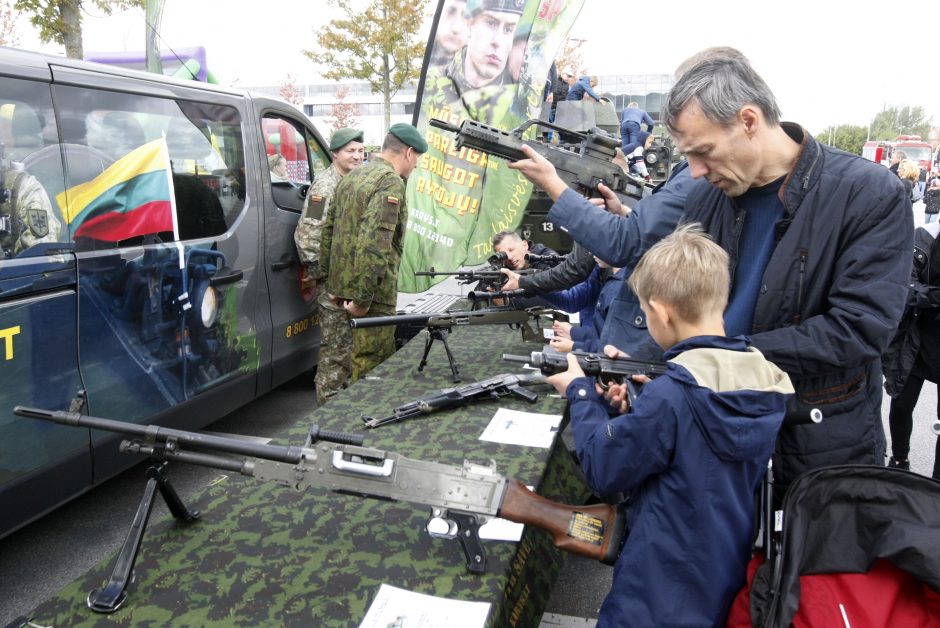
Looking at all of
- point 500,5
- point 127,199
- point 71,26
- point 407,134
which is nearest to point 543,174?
point 127,199

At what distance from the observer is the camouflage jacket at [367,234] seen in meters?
4.12

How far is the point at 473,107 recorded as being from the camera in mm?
6020

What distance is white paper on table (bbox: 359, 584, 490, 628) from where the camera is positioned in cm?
151

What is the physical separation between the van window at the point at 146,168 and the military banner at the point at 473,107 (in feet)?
8.10

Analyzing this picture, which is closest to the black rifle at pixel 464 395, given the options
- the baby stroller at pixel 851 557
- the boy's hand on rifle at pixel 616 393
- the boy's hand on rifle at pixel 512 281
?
the boy's hand on rifle at pixel 616 393

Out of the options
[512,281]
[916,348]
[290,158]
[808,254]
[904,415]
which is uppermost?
[808,254]

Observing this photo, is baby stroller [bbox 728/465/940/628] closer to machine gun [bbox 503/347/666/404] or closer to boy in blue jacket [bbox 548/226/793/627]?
boy in blue jacket [bbox 548/226/793/627]

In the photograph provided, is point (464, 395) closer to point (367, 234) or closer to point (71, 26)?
point (367, 234)

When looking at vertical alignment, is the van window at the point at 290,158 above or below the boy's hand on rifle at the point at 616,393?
above

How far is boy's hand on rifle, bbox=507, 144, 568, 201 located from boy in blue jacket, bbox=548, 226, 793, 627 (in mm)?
797

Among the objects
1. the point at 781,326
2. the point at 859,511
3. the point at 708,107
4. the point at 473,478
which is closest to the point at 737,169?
the point at 708,107

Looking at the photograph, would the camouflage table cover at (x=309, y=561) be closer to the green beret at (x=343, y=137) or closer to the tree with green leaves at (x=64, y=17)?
the green beret at (x=343, y=137)

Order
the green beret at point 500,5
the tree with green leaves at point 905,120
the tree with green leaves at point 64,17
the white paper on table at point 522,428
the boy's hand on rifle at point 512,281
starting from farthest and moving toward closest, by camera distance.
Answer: the tree with green leaves at point 905,120, the tree with green leaves at point 64,17, the green beret at point 500,5, the boy's hand on rifle at point 512,281, the white paper on table at point 522,428

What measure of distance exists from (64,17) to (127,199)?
5902mm
